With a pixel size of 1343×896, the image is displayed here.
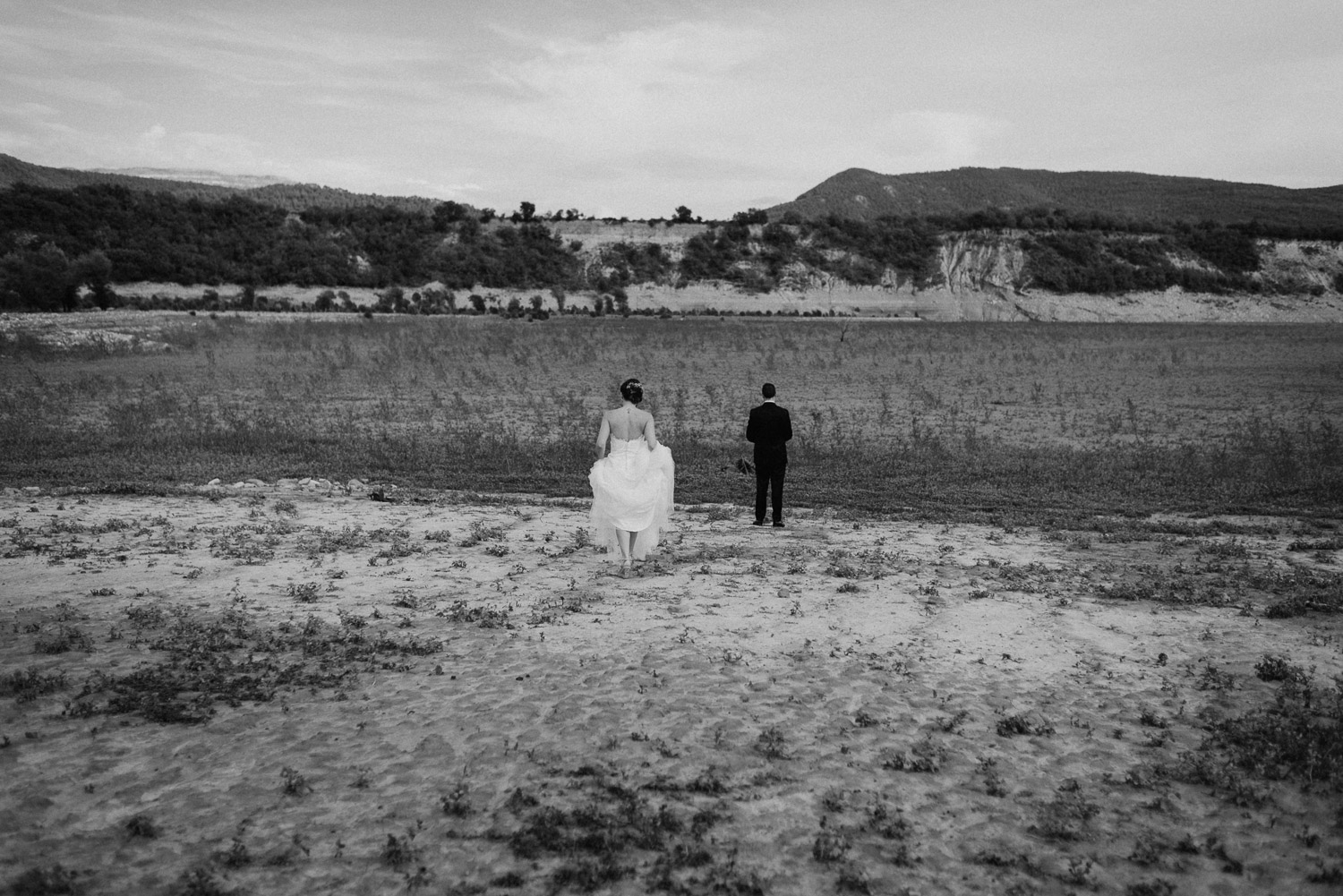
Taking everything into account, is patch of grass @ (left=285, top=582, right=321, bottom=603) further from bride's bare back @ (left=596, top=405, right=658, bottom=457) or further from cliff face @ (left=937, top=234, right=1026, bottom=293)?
cliff face @ (left=937, top=234, right=1026, bottom=293)

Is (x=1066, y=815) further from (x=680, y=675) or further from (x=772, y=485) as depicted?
(x=772, y=485)

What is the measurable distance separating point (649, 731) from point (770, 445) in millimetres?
5590

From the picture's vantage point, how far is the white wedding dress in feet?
29.3

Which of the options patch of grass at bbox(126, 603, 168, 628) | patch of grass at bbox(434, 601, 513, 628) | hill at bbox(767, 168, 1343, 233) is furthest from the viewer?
hill at bbox(767, 168, 1343, 233)

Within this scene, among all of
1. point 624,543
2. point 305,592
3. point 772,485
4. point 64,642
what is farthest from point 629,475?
point 64,642

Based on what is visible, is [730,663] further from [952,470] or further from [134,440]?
[134,440]

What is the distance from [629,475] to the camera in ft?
29.4

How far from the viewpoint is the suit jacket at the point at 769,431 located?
35.2ft

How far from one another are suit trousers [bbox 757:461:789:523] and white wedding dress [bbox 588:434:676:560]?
2.04 m

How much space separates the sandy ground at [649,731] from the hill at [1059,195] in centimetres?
10719

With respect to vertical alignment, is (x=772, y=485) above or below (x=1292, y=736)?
above

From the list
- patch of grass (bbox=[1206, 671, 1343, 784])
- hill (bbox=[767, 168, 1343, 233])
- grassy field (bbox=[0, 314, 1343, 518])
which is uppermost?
hill (bbox=[767, 168, 1343, 233])

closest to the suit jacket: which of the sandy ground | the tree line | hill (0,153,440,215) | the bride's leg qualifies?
the sandy ground

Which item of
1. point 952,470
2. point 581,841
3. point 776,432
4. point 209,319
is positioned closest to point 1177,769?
point 581,841
